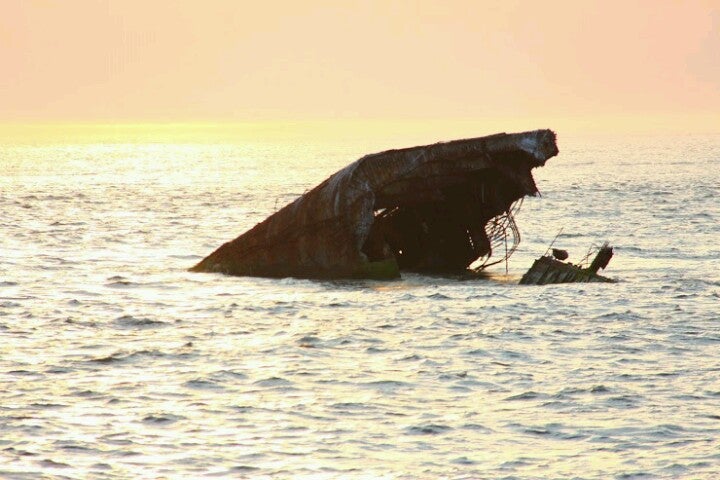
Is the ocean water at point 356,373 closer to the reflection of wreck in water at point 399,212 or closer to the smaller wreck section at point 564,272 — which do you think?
the reflection of wreck in water at point 399,212

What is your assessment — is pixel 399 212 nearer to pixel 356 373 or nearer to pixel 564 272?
pixel 564 272

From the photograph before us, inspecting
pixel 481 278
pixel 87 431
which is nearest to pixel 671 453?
pixel 87 431

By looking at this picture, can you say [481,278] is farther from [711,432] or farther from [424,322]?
[711,432]

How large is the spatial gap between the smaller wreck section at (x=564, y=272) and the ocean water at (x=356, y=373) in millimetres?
725

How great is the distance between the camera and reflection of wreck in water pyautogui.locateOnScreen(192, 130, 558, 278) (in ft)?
77.0

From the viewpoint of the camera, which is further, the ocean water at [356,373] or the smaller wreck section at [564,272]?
the smaller wreck section at [564,272]

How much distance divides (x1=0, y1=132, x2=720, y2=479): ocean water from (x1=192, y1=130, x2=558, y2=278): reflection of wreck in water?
615 mm

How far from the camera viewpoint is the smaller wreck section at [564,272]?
78.5 feet

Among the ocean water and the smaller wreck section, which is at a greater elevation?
the smaller wreck section

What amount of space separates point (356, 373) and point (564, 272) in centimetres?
961

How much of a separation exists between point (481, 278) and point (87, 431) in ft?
46.9

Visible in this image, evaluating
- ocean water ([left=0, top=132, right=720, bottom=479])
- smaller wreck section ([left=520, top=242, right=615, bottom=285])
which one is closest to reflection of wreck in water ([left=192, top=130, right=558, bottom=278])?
ocean water ([left=0, top=132, right=720, bottom=479])

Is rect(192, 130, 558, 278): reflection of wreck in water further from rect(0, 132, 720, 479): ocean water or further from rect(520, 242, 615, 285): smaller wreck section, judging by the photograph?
rect(520, 242, 615, 285): smaller wreck section

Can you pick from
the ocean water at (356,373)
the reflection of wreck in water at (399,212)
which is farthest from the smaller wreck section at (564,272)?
the reflection of wreck in water at (399,212)
